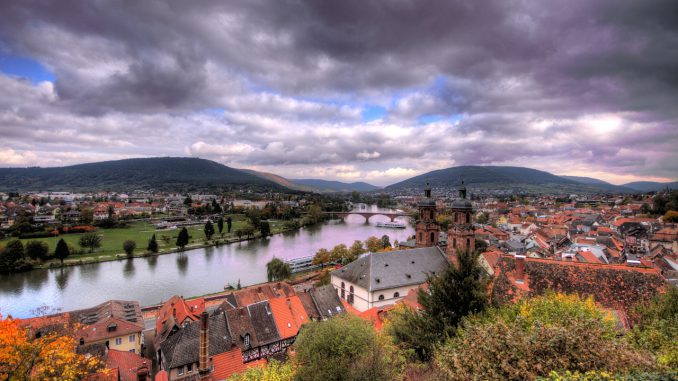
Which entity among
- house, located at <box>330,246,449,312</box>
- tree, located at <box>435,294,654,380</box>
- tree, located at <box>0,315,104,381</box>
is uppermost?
tree, located at <box>435,294,654,380</box>

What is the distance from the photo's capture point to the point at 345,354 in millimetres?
10766

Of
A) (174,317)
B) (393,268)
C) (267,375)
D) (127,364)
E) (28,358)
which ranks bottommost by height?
(127,364)

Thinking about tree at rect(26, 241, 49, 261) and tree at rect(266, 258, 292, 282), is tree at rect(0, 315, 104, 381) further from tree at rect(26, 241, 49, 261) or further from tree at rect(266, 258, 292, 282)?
tree at rect(26, 241, 49, 261)

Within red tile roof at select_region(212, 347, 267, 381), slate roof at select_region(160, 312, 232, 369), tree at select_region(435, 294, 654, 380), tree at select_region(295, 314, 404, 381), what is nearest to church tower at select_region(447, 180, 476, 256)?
tree at select_region(295, 314, 404, 381)

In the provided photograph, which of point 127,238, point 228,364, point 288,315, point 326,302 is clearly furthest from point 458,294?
point 127,238

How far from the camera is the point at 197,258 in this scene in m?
47.0

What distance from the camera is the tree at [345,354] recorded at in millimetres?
8984

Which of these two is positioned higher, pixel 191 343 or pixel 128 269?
pixel 191 343

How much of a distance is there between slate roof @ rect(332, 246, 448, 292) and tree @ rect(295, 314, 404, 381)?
11378mm

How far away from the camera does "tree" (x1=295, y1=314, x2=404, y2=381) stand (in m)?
8.98

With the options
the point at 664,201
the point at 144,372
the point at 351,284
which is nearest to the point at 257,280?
the point at 351,284

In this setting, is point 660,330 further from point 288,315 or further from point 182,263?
point 182,263

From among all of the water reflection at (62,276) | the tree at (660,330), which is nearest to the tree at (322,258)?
the water reflection at (62,276)

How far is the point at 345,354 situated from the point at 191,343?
31.8 feet
